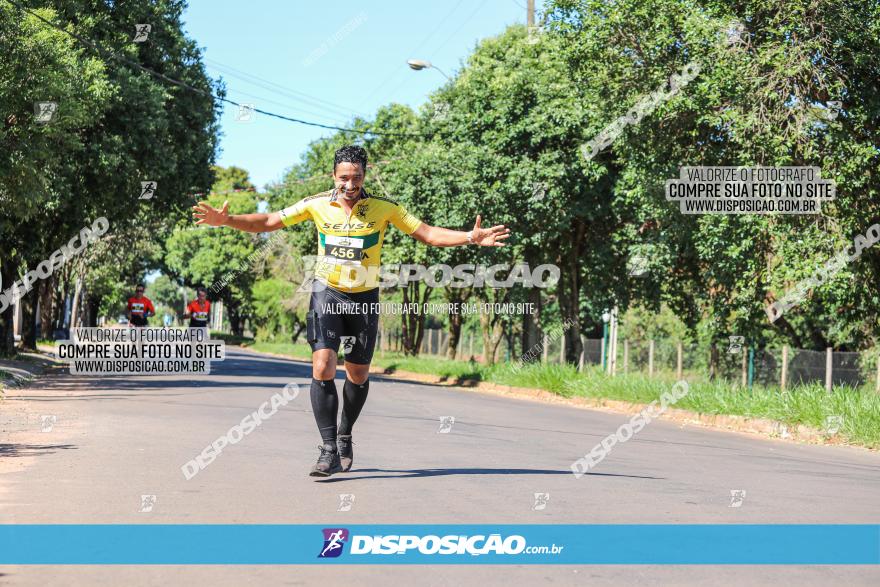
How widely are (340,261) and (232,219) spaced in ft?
2.71

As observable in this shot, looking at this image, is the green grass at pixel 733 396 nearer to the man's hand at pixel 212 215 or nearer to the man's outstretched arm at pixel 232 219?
the man's outstretched arm at pixel 232 219

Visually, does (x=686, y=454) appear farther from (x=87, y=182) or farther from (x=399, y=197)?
(x=399, y=197)

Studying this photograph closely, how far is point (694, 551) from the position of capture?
5.10 metres

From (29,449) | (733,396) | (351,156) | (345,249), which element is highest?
(351,156)

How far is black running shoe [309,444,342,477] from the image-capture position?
7.12 metres

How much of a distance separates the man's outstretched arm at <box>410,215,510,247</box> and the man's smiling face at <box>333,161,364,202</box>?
56cm

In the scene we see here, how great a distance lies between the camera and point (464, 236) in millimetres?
7273

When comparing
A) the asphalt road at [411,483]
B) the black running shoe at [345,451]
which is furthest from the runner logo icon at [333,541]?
the black running shoe at [345,451]

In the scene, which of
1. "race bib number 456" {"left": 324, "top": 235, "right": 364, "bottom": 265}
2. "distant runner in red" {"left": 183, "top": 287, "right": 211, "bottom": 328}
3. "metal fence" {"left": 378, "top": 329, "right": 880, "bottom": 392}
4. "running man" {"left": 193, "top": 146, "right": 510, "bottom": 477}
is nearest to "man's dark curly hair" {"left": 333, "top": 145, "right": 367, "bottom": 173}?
"running man" {"left": 193, "top": 146, "right": 510, "bottom": 477}

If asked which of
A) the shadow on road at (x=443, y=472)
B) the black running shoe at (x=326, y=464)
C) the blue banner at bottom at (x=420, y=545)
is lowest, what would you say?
the blue banner at bottom at (x=420, y=545)

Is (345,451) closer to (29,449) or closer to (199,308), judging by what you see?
(29,449)

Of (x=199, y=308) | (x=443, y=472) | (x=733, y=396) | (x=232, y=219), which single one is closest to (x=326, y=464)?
(x=443, y=472)

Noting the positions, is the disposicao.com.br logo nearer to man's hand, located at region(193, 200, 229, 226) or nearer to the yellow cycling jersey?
the yellow cycling jersey

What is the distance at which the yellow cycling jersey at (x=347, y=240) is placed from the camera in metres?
7.25
